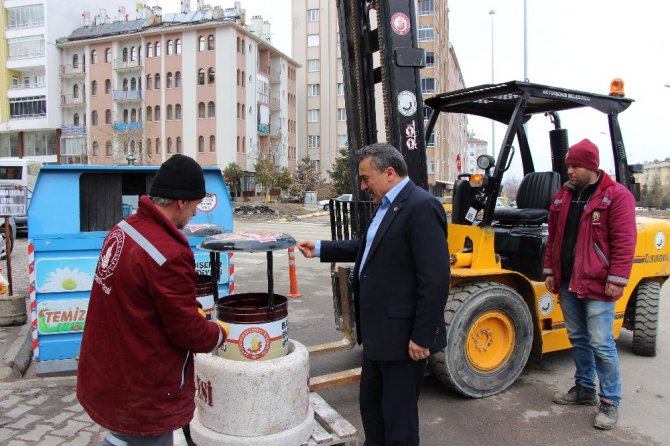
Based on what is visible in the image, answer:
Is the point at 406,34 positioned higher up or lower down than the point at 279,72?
lower down

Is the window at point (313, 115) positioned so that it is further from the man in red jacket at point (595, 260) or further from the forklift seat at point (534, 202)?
the man in red jacket at point (595, 260)

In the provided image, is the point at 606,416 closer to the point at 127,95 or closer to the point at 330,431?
the point at 330,431

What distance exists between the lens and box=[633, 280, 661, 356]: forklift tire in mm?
6031

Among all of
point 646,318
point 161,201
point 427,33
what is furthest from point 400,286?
point 427,33

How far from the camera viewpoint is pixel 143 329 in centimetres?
238

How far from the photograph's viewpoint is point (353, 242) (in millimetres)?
3967

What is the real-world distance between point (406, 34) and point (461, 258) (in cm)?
206

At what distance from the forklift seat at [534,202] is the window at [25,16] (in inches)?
2420

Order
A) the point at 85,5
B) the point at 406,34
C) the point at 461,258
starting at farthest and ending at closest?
the point at 85,5 → the point at 461,258 → the point at 406,34

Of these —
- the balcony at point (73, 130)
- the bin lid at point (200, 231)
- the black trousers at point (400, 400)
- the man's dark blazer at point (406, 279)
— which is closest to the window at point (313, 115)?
the balcony at point (73, 130)

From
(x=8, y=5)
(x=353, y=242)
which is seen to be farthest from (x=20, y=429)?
(x=8, y=5)

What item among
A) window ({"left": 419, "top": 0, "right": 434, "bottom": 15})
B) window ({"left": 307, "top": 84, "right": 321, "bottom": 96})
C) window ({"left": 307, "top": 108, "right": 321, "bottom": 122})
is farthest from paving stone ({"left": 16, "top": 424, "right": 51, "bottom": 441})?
window ({"left": 307, "top": 84, "right": 321, "bottom": 96})

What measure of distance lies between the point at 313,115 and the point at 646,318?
2492 inches

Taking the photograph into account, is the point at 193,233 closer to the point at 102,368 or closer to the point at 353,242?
the point at 353,242
